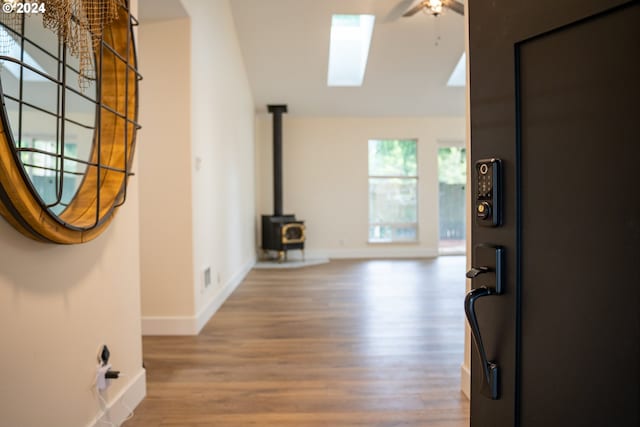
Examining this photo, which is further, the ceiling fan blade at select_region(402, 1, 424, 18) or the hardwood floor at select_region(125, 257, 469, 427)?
the ceiling fan blade at select_region(402, 1, 424, 18)

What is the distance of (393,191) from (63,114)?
7326mm

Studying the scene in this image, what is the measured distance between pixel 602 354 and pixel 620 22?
524mm

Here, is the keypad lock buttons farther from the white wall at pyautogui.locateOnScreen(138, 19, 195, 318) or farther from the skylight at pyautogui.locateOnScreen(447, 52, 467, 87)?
the skylight at pyautogui.locateOnScreen(447, 52, 467, 87)

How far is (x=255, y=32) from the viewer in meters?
5.93

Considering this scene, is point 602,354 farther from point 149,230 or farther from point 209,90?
point 209,90

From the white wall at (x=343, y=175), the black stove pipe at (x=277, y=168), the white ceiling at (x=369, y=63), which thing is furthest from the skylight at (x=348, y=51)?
the black stove pipe at (x=277, y=168)

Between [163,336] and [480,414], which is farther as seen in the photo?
[163,336]

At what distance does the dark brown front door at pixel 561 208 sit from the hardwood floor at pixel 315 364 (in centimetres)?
134

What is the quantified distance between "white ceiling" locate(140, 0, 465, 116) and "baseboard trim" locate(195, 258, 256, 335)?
320 centimetres

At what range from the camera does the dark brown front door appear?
65cm

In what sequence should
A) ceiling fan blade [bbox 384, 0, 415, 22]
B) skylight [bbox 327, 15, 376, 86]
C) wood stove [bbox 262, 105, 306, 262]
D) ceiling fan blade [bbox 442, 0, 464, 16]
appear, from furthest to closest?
wood stove [bbox 262, 105, 306, 262] → skylight [bbox 327, 15, 376, 86] → ceiling fan blade [bbox 384, 0, 415, 22] → ceiling fan blade [bbox 442, 0, 464, 16]

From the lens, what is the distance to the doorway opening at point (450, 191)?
8.38 metres

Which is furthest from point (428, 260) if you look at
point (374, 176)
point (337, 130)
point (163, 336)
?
point (163, 336)

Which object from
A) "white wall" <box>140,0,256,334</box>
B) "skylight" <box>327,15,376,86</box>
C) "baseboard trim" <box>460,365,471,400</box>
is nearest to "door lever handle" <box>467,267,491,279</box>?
"baseboard trim" <box>460,365,471,400</box>
